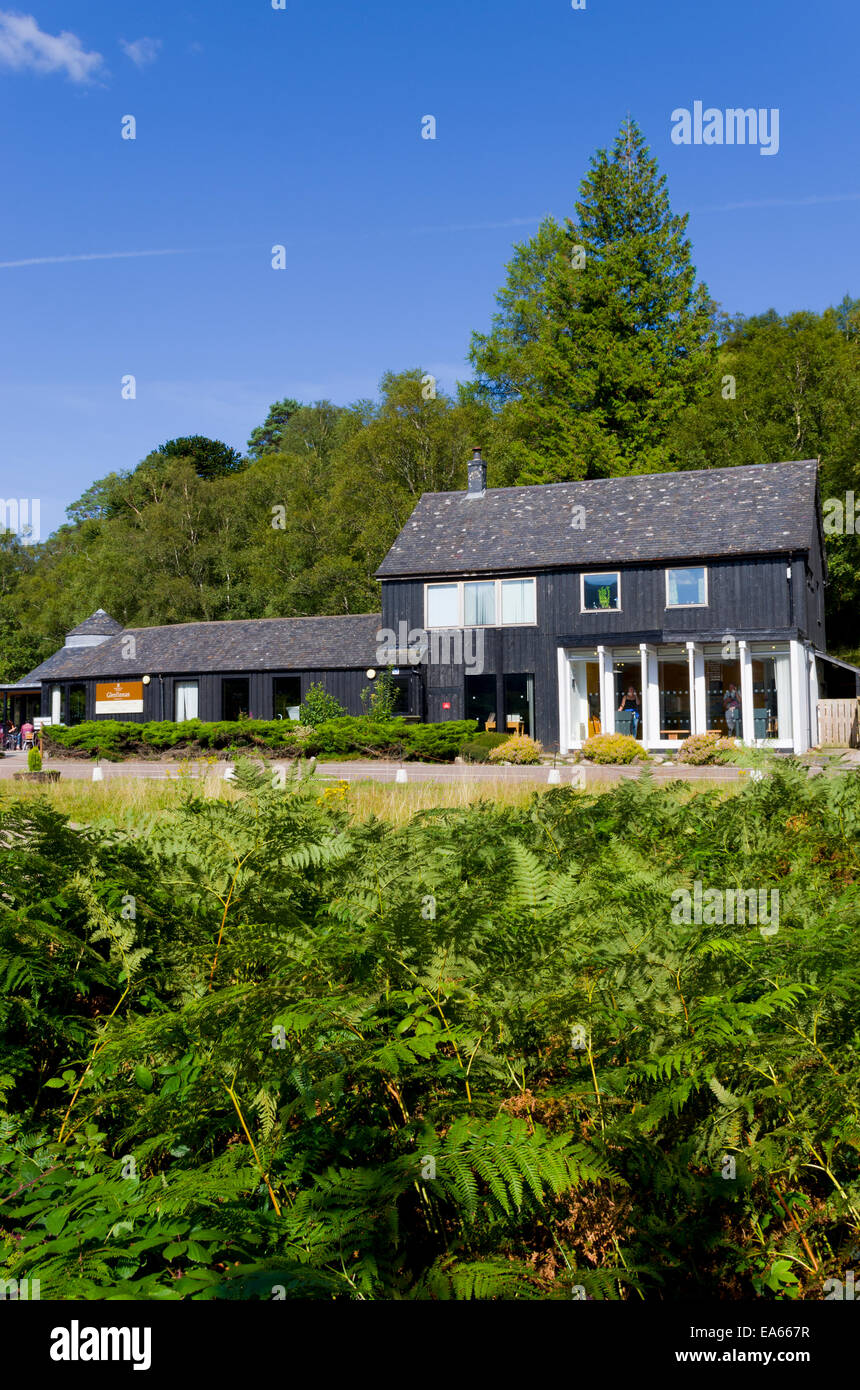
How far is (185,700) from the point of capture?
42281 millimetres

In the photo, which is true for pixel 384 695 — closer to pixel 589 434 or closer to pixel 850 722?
pixel 850 722

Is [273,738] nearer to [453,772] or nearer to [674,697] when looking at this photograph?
[453,772]

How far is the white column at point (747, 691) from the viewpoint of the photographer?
107 feet

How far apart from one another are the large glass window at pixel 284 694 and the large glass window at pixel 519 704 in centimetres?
879

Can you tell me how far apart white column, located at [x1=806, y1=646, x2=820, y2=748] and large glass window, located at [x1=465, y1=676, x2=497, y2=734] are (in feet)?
33.8

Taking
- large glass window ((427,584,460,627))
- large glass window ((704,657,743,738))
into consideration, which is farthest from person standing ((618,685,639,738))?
large glass window ((427,584,460,627))

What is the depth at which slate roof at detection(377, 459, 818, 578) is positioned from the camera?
33.6m

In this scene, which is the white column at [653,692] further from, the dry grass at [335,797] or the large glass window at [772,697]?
the dry grass at [335,797]

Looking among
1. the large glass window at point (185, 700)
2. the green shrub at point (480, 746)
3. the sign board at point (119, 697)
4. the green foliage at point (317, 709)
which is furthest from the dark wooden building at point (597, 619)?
the green shrub at point (480, 746)

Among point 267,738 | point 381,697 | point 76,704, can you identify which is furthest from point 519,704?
point 76,704

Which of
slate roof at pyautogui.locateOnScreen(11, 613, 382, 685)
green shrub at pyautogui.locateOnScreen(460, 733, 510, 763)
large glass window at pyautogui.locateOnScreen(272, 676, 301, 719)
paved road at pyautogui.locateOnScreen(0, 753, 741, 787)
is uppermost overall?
slate roof at pyautogui.locateOnScreen(11, 613, 382, 685)

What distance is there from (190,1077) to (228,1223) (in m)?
0.64

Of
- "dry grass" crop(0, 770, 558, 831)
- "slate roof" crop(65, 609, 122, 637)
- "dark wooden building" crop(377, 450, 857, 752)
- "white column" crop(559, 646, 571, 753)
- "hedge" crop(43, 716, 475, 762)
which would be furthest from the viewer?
"slate roof" crop(65, 609, 122, 637)

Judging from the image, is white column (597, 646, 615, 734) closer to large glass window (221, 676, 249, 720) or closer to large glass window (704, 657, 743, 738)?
large glass window (704, 657, 743, 738)
